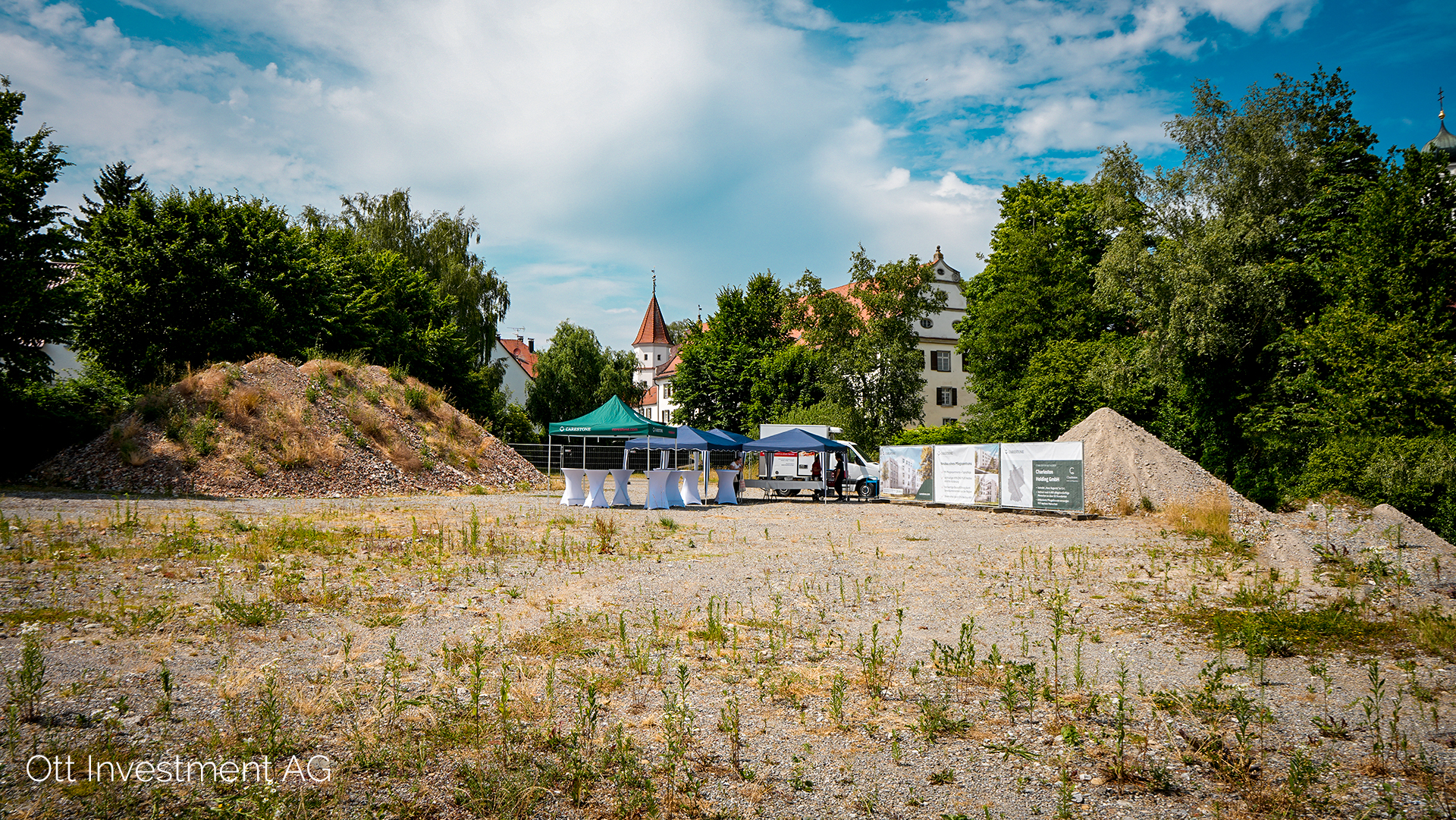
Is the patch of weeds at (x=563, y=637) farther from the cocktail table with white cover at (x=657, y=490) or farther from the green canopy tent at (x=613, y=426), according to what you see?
the green canopy tent at (x=613, y=426)

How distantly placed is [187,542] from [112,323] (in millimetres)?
22477

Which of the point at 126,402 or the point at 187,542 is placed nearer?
the point at 187,542

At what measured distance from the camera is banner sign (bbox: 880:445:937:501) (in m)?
25.7

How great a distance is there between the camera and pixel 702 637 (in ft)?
22.1

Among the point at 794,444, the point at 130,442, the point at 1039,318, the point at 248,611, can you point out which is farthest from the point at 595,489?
the point at 1039,318

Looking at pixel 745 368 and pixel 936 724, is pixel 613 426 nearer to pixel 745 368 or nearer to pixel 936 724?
pixel 936 724

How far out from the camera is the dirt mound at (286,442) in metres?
19.8

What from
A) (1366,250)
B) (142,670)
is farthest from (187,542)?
(1366,250)

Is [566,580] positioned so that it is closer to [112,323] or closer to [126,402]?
[126,402]

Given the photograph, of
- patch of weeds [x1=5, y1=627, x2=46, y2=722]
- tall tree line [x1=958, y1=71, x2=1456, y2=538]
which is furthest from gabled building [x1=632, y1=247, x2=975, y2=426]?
patch of weeds [x1=5, y1=627, x2=46, y2=722]

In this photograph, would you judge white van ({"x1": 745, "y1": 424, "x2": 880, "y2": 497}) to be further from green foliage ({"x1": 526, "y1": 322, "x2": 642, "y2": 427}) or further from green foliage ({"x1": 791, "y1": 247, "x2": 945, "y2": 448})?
green foliage ({"x1": 526, "y1": 322, "x2": 642, "y2": 427})

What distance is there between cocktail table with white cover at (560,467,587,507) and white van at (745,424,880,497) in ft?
26.4

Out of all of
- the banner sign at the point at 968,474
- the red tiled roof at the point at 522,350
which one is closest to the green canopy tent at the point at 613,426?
the banner sign at the point at 968,474

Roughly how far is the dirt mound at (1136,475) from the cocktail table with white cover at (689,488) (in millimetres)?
11109
